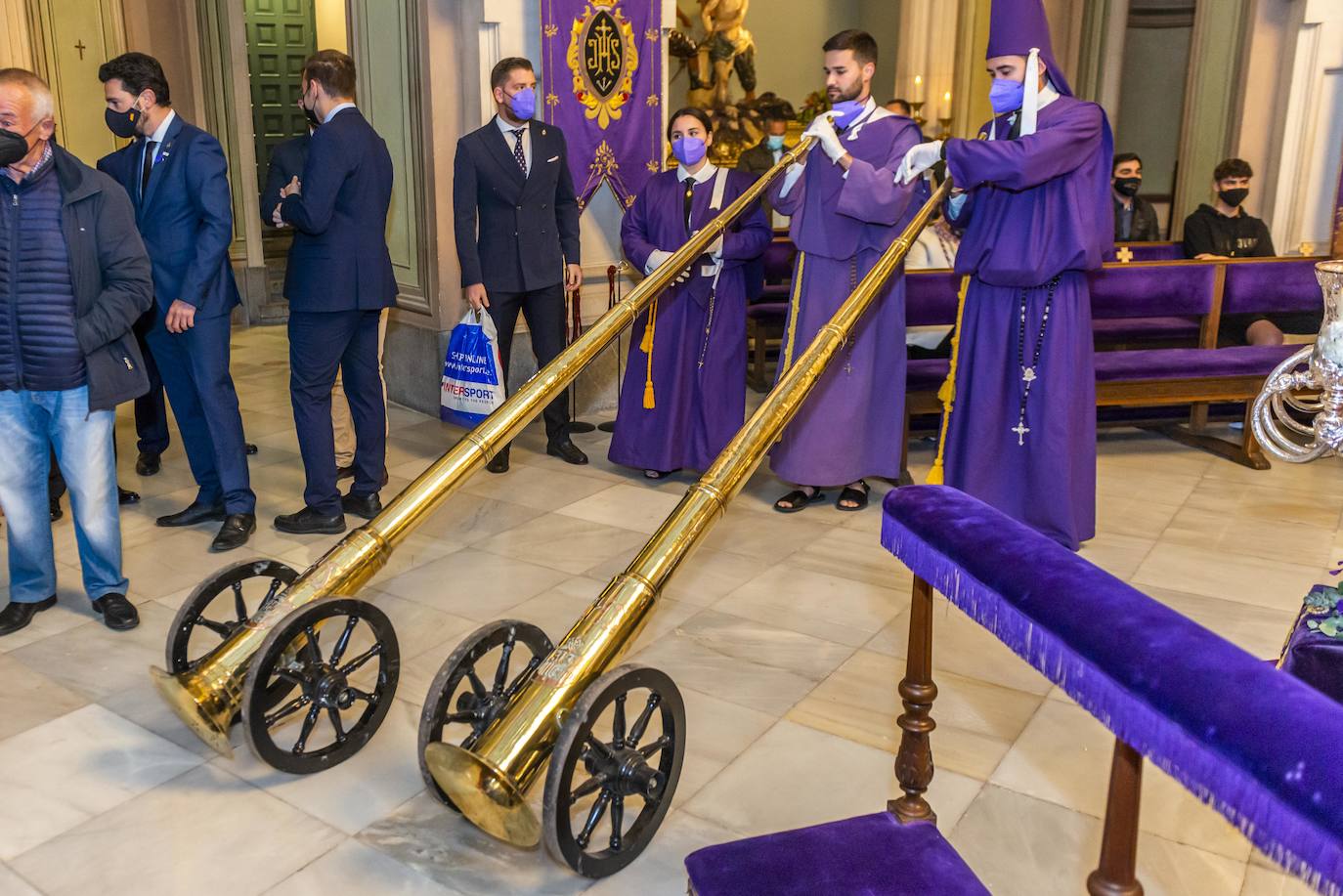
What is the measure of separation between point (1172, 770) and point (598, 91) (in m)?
5.87

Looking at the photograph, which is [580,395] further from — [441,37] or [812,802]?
[812,802]

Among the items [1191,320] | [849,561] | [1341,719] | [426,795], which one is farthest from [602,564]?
[1191,320]

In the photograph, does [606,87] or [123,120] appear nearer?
[123,120]

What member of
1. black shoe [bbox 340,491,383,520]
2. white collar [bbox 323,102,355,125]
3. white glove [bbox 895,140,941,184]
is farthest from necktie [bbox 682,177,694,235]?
black shoe [bbox 340,491,383,520]

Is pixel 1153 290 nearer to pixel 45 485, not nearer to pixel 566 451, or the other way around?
pixel 566 451

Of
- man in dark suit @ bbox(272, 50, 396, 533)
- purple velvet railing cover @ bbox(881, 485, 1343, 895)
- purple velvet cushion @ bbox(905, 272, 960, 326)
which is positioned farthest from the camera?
purple velvet cushion @ bbox(905, 272, 960, 326)

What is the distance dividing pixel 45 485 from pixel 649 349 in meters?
2.73

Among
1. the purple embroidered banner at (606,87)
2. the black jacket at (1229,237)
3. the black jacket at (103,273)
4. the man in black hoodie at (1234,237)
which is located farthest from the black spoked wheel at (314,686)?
the black jacket at (1229,237)

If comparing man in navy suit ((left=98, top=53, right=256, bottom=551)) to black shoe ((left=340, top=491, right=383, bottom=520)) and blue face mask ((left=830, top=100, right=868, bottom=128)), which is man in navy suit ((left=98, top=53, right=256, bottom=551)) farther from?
blue face mask ((left=830, top=100, right=868, bottom=128))

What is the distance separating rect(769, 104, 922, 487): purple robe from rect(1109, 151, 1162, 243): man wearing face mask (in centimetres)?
346

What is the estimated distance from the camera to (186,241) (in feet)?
14.9

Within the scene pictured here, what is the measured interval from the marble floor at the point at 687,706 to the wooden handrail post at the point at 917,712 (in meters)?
0.56

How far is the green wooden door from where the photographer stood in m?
10.5

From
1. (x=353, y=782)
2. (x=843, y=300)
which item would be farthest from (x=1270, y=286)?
(x=353, y=782)
